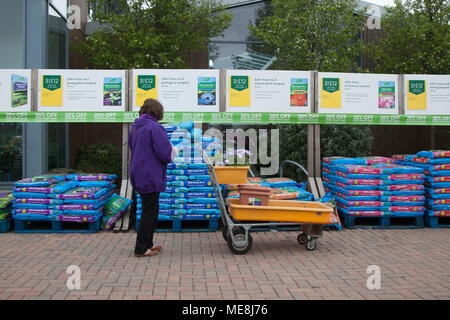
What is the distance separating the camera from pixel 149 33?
37.3 feet

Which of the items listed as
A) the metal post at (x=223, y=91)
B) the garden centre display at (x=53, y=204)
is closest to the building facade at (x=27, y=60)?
the garden centre display at (x=53, y=204)

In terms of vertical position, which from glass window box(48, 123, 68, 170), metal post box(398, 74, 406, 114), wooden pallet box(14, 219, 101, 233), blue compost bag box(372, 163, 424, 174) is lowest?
wooden pallet box(14, 219, 101, 233)

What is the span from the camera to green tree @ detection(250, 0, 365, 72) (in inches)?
459

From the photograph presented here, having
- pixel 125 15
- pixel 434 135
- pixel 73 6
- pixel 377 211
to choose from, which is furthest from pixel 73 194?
pixel 434 135

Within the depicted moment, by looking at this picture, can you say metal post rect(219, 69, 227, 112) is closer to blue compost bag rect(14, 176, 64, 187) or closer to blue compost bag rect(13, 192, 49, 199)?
blue compost bag rect(14, 176, 64, 187)

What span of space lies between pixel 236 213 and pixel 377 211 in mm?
3055

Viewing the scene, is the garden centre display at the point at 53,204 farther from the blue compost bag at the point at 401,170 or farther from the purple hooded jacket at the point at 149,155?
the blue compost bag at the point at 401,170

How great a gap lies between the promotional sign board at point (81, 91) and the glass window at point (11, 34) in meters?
3.40

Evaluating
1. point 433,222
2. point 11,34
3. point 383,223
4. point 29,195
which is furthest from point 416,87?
point 11,34

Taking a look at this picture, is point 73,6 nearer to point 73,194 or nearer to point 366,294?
point 73,194

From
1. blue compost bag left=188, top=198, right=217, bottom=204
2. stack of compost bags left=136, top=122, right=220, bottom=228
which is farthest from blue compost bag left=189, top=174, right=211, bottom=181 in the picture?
blue compost bag left=188, top=198, right=217, bottom=204

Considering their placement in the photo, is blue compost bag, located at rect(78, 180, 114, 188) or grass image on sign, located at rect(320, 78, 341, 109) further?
grass image on sign, located at rect(320, 78, 341, 109)

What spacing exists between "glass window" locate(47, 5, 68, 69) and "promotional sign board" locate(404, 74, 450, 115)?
8138mm

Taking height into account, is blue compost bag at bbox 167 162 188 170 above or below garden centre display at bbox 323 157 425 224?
above
